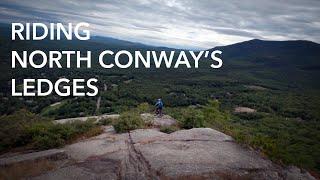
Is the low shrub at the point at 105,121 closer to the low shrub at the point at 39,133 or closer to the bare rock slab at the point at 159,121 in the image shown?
the low shrub at the point at 39,133

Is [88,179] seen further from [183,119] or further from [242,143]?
[183,119]

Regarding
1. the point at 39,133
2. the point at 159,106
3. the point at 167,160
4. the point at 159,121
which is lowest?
the point at 167,160

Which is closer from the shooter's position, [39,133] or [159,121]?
[39,133]

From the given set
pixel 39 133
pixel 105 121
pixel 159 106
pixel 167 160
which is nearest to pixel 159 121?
pixel 159 106

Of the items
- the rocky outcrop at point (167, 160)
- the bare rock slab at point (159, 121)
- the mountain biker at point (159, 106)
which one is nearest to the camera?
the rocky outcrop at point (167, 160)

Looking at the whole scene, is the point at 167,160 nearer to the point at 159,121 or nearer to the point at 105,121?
the point at 159,121

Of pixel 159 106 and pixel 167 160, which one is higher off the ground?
pixel 159 106

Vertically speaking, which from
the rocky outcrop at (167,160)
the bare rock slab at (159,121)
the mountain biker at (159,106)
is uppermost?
the mountain biker at (159,106)

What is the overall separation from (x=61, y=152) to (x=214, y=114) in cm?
2139

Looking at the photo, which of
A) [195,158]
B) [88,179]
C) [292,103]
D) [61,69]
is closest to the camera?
[88,179]

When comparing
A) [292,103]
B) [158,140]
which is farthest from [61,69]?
[158,140]

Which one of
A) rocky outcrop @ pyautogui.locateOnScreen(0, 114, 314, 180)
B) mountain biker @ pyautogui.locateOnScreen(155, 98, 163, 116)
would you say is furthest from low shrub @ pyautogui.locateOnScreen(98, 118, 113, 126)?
rocky outcrop @ pyautogui.locateOnScreen(0, 114, 314, 180)

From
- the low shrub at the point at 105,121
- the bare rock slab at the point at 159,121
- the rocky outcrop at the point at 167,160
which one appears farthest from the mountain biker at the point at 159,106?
the rocky outcrop at the point at 167,160

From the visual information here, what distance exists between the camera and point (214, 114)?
3931 centimetres
